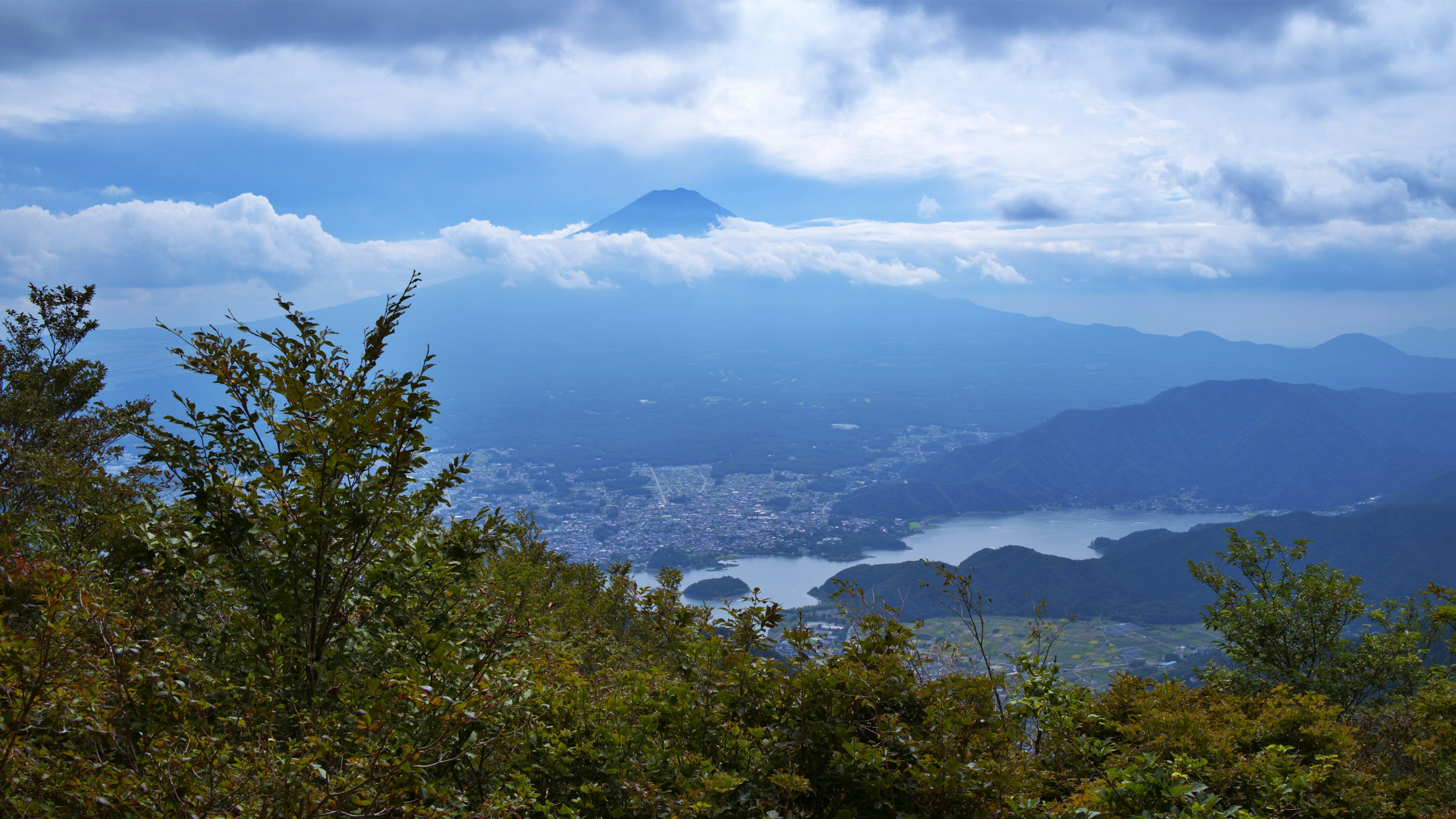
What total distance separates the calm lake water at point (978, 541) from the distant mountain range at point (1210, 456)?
4.08 meters

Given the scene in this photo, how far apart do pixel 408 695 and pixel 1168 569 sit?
65834mm

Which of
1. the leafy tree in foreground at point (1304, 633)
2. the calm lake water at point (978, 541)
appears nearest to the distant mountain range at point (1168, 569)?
the calm lake water at point (978, 541)

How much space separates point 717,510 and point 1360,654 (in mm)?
71469

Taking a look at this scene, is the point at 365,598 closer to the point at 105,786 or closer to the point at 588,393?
the point at 105,786

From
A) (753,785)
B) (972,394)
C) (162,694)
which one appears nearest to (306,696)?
(162,694)

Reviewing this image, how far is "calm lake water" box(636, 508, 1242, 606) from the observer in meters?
57.5

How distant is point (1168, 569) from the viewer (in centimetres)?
5550

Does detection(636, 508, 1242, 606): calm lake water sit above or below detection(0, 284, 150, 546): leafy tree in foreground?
below

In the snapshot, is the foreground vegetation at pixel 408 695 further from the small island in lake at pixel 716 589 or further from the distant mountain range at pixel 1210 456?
the distant mountain range at pixel 1210 456

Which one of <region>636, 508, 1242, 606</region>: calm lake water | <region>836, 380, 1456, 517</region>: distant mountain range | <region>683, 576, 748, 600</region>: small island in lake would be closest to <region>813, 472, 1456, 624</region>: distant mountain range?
<region>636, 508, 1242, 606</region>: calm lake water

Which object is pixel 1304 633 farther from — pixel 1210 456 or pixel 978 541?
pixel 1210 456

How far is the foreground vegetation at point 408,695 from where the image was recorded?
8.11 feet

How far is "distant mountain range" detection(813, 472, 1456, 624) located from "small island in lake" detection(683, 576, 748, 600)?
235 inches

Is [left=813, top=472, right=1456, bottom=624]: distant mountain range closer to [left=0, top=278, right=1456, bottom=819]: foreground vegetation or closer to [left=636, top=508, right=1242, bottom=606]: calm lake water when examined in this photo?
[left=636, top=508, right=1242, bottom=606]: calm lake water
